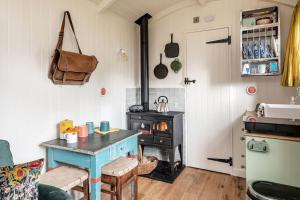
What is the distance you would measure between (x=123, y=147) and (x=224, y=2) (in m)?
2.31

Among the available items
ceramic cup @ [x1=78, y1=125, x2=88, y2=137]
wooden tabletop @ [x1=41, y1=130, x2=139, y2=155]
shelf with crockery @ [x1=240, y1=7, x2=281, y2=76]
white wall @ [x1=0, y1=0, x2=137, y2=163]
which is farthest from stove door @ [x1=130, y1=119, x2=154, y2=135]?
shelf with crockery @ [x1=240, y1=7, x2=281, y2=76]

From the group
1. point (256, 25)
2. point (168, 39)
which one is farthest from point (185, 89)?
point (256, 25)

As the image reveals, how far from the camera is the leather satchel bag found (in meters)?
1.85

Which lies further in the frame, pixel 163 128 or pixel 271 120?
pixel 163 128

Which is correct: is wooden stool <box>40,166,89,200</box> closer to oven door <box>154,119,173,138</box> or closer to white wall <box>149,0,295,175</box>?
oven door <box>154,119,173,138</box>

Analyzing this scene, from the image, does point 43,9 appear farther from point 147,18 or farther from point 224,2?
point 224,2

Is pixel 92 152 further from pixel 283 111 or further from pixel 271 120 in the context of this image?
pixel 283 111

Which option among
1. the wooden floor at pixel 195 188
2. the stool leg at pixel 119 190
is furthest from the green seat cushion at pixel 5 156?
the wooden floor at pixel 195 188

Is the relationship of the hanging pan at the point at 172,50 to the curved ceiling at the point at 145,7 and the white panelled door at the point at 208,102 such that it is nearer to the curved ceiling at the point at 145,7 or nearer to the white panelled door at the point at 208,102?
the white panelled door at the point at 208,102

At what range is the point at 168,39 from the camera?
318cm

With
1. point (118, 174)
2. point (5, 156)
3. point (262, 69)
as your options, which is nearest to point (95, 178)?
point (118, 174)

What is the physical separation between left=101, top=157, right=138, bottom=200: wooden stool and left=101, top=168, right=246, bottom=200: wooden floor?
50 cm

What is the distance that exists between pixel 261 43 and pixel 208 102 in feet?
3.25

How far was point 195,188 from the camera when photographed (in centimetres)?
248
